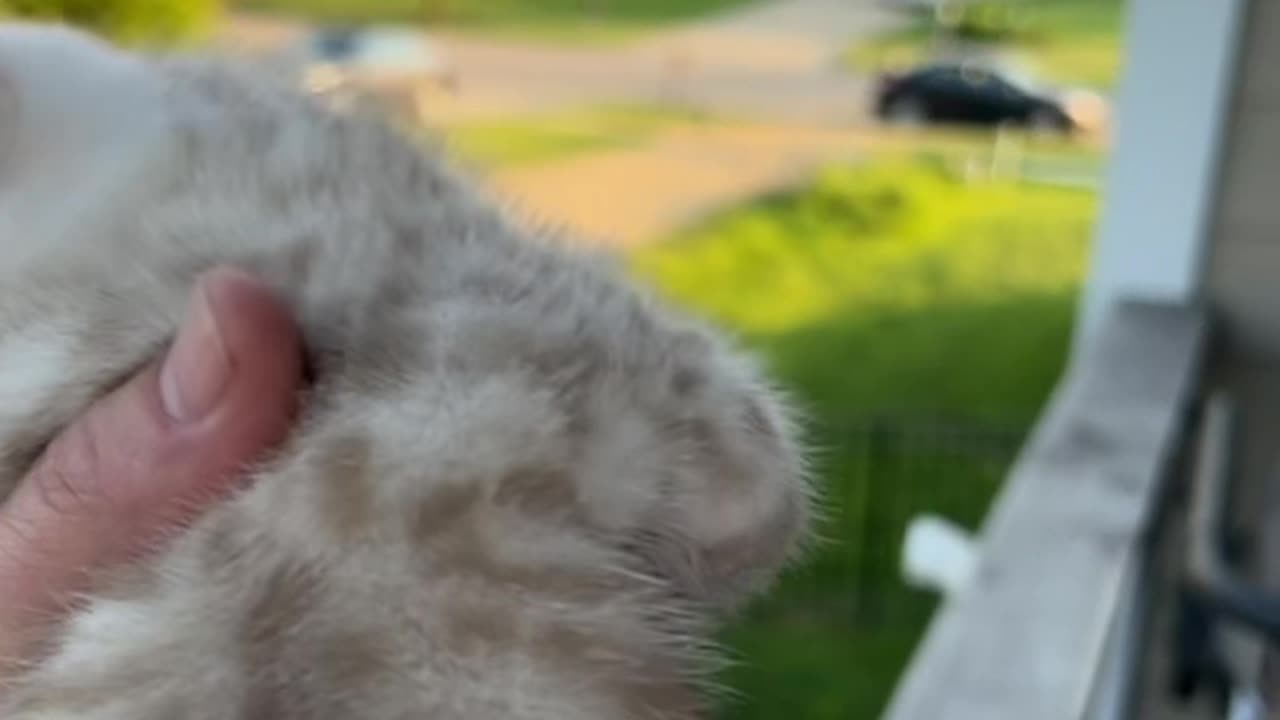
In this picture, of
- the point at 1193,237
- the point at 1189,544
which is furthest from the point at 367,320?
the point at 1193,237

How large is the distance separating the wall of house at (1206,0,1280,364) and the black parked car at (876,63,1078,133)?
1.55 meters

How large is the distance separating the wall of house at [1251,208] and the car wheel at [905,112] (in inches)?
64.8

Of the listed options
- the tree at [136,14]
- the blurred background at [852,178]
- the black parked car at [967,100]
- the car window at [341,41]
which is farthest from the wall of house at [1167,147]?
the black parked car at [967,100]

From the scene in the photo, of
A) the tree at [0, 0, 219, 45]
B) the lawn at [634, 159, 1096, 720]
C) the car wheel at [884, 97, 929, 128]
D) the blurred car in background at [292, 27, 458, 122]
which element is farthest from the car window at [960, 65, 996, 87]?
the tree at [0, 0, 219, 45]

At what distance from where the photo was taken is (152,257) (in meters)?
0.44

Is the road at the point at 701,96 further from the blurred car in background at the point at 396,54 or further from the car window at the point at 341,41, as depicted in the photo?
the car window at the point at 341,41

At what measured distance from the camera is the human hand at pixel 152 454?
1.35ft

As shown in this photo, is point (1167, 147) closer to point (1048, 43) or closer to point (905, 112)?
point (1048, 43)

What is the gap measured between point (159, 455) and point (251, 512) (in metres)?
0.08

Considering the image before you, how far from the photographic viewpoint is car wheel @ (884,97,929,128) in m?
3.48

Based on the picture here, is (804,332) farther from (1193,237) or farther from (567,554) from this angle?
(567,554)

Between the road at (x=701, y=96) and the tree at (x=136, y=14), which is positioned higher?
the tree at (x=136, y=14)

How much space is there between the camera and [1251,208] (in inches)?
72.7

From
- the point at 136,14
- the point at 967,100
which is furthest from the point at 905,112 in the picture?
the point at 136,14
